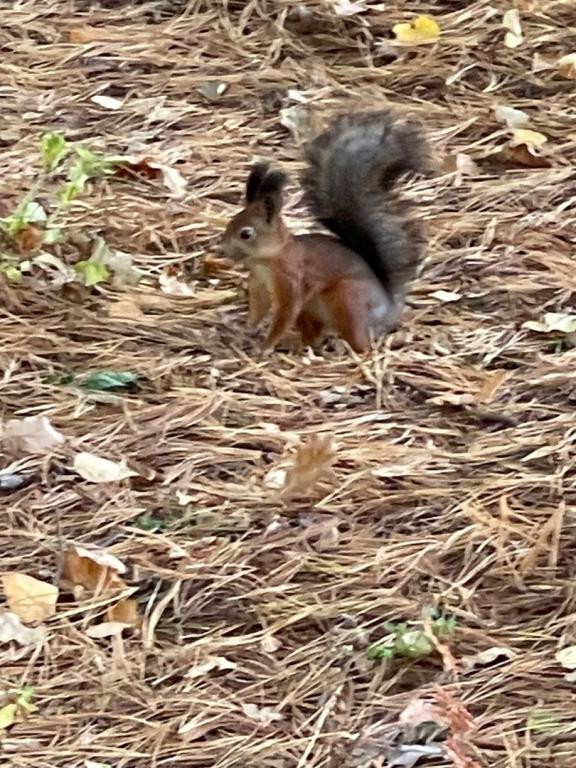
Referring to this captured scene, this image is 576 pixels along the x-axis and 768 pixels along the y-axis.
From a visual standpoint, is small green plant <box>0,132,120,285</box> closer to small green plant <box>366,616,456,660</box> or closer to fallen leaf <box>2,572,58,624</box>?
fallen leaf <box>2,572,58,624</box>

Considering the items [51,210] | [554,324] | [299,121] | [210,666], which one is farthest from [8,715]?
[299,121]

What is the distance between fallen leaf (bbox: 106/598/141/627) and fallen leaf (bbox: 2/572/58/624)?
3.2 inches

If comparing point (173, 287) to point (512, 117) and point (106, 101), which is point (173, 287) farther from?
point (512, 117)

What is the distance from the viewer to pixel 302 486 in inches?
88.4

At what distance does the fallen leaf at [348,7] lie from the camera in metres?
3.94

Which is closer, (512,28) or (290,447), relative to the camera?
(290,447)

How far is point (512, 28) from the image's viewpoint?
3.87 meters

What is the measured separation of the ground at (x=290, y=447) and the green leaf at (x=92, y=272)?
3 centimetres

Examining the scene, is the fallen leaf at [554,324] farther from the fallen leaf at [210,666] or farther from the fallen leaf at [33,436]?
the fallen leaf at [210,666]

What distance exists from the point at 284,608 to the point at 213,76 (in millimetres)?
2000

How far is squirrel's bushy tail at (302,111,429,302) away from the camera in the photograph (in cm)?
269

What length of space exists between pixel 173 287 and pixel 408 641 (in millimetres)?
1132

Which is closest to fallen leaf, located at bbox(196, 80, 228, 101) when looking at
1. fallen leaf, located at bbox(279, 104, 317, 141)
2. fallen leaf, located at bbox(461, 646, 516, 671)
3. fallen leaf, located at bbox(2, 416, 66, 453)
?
fallen leaf, located at bbox(279, 104, 317, 141)

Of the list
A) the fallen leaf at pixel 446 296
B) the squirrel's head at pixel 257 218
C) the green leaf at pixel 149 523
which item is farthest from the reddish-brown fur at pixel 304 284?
the green leaf at pixel 149 523
